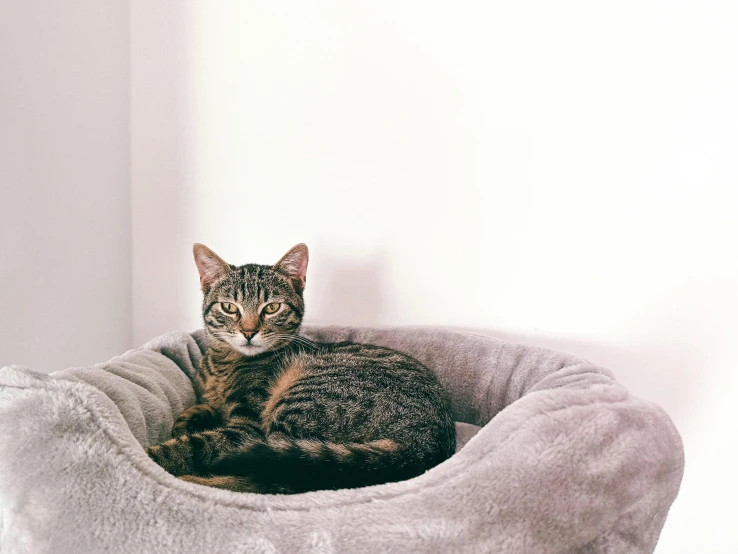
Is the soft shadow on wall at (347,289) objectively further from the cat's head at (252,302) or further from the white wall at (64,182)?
the white wall at (64,182)

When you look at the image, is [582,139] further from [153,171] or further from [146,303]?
[146,303]

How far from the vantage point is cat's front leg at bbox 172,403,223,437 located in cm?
106

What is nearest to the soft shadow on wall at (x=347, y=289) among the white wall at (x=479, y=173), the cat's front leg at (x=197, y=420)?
the white wall at (x=479, y=173)

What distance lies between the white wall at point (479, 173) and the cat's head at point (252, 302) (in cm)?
28

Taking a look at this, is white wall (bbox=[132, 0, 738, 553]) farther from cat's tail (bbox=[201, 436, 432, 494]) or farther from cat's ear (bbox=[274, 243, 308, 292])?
cat's tail (bbox=[201, 436, 432, 494])

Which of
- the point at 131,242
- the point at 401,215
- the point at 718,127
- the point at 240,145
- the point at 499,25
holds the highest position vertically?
the point at 499,25

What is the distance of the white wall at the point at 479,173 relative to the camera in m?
1.19

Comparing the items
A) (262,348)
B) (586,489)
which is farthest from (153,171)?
(586,489)

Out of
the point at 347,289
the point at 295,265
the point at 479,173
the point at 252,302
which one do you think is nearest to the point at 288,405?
the point at 252,302

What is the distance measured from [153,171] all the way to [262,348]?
0.80 m

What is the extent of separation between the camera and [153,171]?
1.59 metres

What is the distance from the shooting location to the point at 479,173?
135 cm

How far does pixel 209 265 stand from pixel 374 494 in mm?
768

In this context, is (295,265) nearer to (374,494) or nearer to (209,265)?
(209,265)
